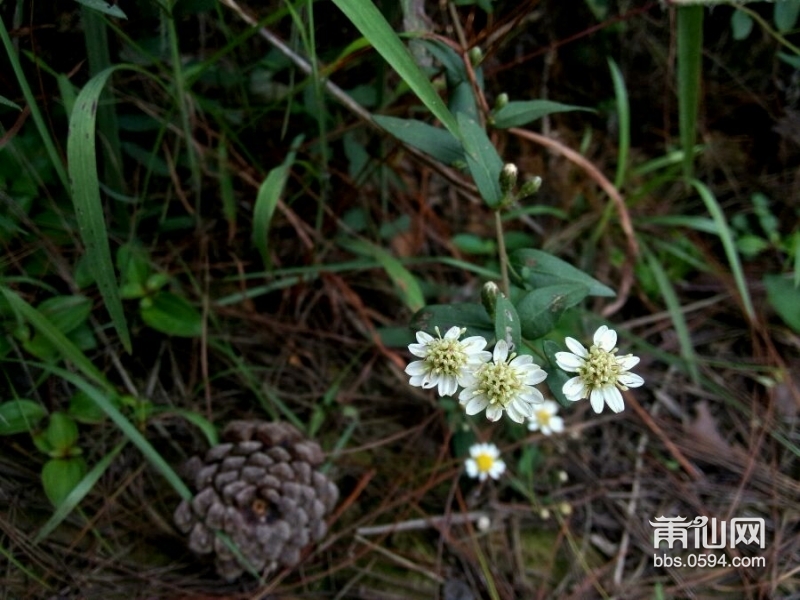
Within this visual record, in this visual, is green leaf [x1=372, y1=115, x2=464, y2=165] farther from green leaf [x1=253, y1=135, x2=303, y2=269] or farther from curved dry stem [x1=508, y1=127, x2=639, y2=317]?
curved dry stem [x1=508, y1=127, x2=639, y2=317]

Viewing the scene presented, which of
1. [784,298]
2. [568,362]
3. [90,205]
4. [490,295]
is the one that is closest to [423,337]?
[490,295]

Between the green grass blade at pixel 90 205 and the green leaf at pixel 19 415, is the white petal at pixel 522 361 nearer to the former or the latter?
the green grass blade at pixel 90 205

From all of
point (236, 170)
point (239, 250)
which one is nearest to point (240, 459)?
point (239, 250)

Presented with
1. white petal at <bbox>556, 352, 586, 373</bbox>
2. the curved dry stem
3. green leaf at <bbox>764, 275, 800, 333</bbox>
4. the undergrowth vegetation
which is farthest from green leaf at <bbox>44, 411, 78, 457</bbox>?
green leaf at <bbox>764, 275, 800, 333</bbox>

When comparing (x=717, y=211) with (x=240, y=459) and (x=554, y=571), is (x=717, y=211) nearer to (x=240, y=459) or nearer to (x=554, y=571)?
(x=554, y=571)

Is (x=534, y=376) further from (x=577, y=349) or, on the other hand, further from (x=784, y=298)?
(x=784, y=298)

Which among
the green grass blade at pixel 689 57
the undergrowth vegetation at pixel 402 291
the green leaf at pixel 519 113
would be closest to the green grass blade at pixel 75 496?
the undergrowth vegetation at pixel 402 291
